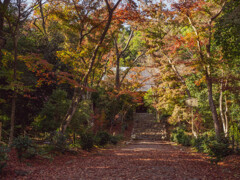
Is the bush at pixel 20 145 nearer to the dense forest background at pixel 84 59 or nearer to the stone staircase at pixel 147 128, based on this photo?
the dense forest background at pixel 84 59

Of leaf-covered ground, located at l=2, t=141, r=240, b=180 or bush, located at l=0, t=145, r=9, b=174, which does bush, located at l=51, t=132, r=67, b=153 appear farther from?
bush, located at l=0, t=145, r=9, b=174

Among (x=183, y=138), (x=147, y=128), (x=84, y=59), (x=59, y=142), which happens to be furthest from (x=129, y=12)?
(x=147, y=128)

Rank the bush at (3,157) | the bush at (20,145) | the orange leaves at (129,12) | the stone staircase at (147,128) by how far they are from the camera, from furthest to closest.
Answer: the stone staircase at (147,128), the orange leaves at (129,12), the bush at (20,145), the bush at (3,157)

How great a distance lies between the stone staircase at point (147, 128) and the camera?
59.4 ft

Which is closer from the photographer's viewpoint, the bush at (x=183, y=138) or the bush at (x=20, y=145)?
the bush at (x=20, y=145)

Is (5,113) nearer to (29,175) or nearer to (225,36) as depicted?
(29,175)

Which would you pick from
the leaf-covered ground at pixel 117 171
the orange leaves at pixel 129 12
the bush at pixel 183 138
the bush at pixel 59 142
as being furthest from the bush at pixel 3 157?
the bush at pixel 183 138

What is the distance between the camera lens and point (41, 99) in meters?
11.0

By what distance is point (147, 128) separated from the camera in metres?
20.4

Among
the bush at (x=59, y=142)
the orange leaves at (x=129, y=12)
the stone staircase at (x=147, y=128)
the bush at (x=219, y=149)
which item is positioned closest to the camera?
the bush at (x=219, y=149)

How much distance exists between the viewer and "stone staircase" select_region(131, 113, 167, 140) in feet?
59.4

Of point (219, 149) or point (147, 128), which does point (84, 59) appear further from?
point (147, 128)

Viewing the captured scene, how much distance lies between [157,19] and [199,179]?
29.5 feet

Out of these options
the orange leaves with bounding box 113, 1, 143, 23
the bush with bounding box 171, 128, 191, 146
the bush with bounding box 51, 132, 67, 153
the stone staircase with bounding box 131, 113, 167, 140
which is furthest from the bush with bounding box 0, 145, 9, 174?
the stone staircase with bounding box 131, 113, 167, 140
